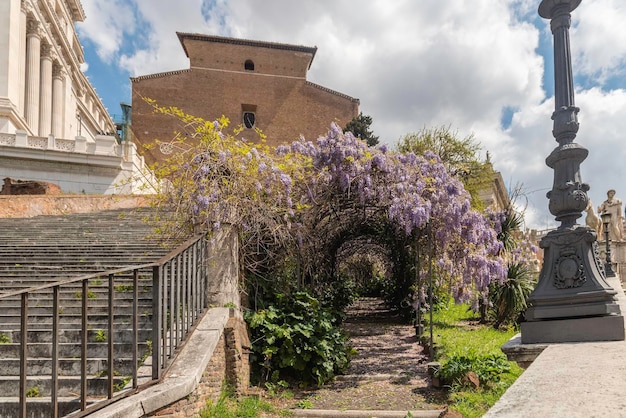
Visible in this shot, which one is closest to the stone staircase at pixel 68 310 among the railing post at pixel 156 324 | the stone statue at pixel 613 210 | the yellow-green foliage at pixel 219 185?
the railing post at pixel 156 324

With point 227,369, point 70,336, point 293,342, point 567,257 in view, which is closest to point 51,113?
point 70,336

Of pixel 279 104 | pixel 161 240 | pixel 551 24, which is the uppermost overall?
pixel 279 104

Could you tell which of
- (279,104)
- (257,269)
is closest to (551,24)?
(257,269)

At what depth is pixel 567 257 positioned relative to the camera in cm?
489

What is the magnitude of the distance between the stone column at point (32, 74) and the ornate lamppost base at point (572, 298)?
116 ft

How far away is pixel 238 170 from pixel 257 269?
150 cm

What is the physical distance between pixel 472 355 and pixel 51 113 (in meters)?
40.2

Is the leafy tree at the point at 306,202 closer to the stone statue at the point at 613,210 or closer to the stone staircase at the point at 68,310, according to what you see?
the stone staircase at the point at 68,310

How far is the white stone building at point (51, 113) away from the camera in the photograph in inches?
958

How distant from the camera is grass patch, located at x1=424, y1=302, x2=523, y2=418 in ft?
19.2

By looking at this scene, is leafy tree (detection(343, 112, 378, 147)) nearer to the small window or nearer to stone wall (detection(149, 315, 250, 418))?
the small window

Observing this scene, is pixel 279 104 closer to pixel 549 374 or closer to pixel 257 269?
pixel 257 269

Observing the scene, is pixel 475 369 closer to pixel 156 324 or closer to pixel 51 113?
pixel 156 324

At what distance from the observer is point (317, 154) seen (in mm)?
8617
